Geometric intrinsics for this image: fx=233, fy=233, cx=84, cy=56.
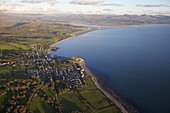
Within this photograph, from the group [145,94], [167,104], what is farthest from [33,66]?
[167,104]

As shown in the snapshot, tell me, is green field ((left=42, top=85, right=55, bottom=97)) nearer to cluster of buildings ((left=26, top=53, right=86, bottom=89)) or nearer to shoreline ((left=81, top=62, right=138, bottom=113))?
cluster of buildings ((left=26, top=53, right=86, bottom=89))

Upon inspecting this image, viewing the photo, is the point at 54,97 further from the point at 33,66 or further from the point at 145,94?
the point at 33,66

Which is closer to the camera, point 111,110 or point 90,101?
point 111,110

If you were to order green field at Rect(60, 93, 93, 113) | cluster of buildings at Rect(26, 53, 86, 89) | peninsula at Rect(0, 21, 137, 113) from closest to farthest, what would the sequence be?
green field at Rect(60, 93, 93, 113)
peninsula at Rect(0, 21, 137, 113)
cluster of buildings at Rect(26, 53, 86, 89)

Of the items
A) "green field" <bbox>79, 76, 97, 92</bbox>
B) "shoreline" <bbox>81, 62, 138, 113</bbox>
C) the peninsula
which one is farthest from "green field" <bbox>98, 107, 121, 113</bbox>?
"green field" <bbox>79, 76, 97, 92</bbox>

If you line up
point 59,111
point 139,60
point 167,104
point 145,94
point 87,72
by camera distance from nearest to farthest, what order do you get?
point 59,111, point 167,104, point 145,94, point 87,72, point 139,60

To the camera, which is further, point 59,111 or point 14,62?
point 14,62

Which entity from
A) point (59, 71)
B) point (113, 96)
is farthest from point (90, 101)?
point (59, 71)

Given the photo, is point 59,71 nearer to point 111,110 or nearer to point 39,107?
point 39,107

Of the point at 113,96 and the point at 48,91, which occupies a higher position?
the point at 48,91
